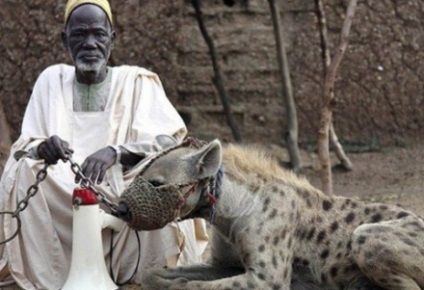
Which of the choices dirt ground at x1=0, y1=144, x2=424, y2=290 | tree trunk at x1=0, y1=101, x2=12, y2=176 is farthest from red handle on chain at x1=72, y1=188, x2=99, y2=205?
dirt ground at x1=0, y1=144, x2=424, y2=290

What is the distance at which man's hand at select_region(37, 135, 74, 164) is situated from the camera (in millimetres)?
5668

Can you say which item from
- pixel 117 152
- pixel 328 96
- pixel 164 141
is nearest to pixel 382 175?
pixel 328 96

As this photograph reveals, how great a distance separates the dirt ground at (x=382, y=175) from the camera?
913 centimetres

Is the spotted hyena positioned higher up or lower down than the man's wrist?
lower down

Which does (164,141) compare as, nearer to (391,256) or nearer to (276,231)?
(276,231)

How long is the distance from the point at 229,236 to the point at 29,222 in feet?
3.81

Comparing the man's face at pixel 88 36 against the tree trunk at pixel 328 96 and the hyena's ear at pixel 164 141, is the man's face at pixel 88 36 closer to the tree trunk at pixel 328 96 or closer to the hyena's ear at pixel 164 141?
the hyena's ear at pixel 164 141

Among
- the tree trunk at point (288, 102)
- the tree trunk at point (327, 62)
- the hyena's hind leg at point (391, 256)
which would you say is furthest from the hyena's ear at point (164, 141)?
the tree trunk at point (288, 102)

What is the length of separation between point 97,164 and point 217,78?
419 centimetres

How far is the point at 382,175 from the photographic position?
981 cm

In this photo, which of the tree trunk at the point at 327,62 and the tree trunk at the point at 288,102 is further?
the tree trunk at the point at 288,102

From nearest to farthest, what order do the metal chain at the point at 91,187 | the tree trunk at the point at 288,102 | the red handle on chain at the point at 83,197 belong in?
1. the metal chain at the point at 91,187
2. the red handle on chain at the point at 83,197
3. the tree trunk at the point at 288,102

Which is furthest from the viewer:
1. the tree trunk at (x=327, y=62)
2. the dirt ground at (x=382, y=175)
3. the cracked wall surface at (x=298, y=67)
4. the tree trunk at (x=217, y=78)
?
the cracked wall surface at (x=298, y=67)

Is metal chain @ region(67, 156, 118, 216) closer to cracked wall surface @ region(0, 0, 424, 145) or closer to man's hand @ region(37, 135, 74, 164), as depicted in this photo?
man's hand @ region(37, 135, 74, 164)
